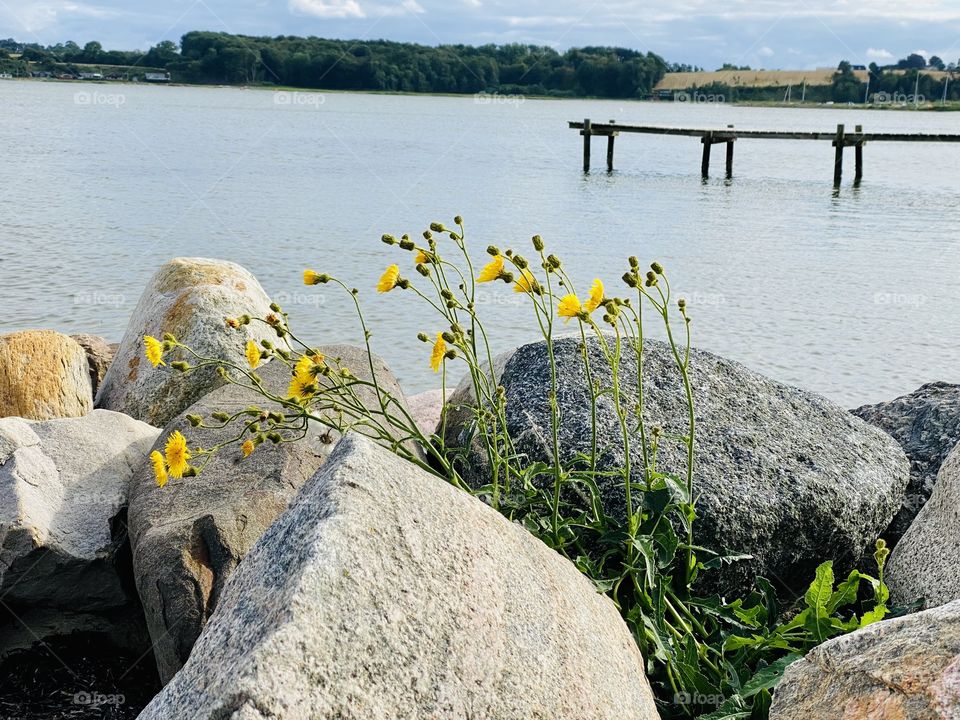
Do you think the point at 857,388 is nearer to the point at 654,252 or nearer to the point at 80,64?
the point at 654,252

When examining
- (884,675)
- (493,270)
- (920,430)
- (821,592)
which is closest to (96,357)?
(493,270)

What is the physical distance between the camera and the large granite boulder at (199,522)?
3531mm

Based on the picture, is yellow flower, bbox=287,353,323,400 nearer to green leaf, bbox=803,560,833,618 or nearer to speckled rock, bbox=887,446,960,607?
green leaf, bbox=803,560,833,618

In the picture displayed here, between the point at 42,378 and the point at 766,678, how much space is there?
5254 mm

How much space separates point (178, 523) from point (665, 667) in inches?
71.9

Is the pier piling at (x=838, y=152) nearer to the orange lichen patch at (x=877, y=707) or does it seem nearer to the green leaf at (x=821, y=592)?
the green leaf at (x=821, y=592)

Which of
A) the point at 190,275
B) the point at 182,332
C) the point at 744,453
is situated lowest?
the point at 744,453

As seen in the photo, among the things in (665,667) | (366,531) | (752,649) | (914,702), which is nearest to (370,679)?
(366,531)

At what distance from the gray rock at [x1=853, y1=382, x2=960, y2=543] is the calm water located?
4.94 m

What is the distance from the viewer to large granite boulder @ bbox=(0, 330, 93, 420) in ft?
21.5

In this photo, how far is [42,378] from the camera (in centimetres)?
671

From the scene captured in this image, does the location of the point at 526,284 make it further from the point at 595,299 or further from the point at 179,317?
the point at 179,317

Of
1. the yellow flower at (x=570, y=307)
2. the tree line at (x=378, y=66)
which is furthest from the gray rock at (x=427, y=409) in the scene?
the tree line at (x=378, y=66)

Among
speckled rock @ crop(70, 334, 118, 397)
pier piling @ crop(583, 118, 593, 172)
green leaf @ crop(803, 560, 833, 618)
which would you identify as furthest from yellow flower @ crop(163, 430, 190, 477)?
pier piling @ crop(583, 118, 593, 172)
